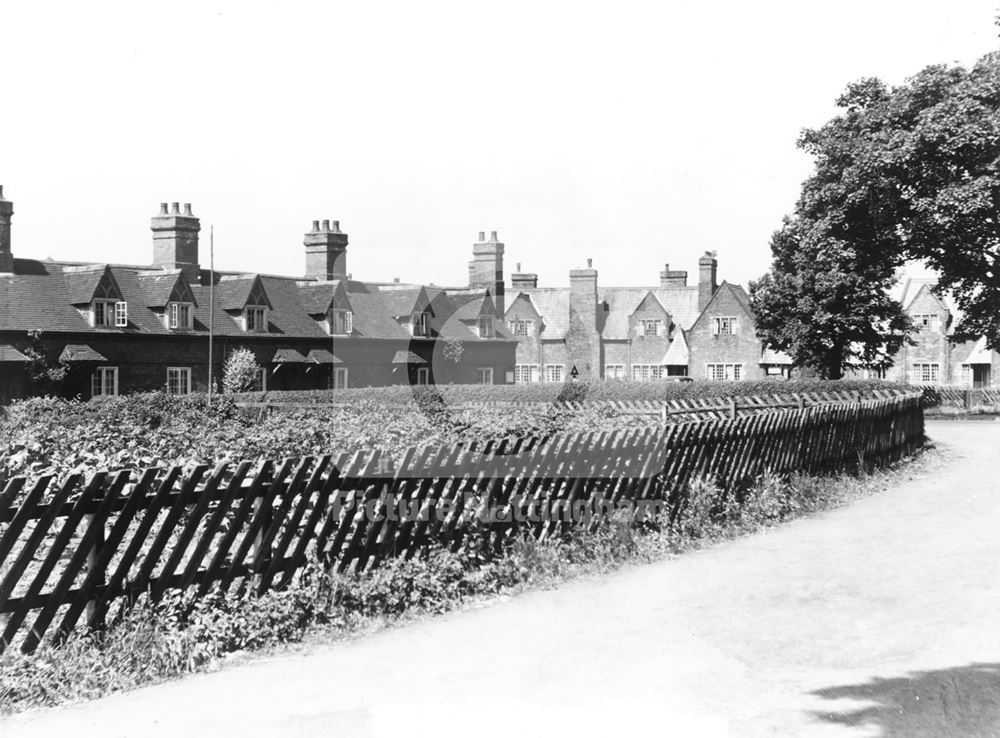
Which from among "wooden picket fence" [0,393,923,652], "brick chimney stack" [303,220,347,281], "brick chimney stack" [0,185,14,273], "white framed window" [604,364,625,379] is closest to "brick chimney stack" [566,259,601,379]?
"white framed window" [604,364,625,379]

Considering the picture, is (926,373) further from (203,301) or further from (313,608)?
(313,608)

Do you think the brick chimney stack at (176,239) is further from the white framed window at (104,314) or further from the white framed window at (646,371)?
the white framed window at (646,371)

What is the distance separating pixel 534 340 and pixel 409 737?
74.3 metres

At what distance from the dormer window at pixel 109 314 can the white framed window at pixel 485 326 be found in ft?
70.3

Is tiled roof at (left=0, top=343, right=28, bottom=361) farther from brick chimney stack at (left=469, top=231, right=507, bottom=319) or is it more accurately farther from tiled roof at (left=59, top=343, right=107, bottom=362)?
brick chimney stack at (left=469, top=231, right=507, bottom=319)

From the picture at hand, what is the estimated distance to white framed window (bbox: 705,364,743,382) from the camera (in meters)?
70.6

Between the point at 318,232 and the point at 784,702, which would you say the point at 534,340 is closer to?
the point at 318,232

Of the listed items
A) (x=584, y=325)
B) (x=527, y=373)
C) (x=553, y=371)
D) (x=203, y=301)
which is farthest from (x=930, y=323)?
(x=203, y=301)

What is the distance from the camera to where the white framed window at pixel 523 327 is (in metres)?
79.6

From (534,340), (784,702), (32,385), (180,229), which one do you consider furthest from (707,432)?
(534,340)

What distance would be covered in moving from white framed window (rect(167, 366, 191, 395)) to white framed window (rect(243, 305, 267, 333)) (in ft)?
13.3

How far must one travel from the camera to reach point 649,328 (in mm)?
77750

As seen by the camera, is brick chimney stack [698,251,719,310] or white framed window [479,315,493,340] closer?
white framed window [479,315,493,340]

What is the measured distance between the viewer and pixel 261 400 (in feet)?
131
